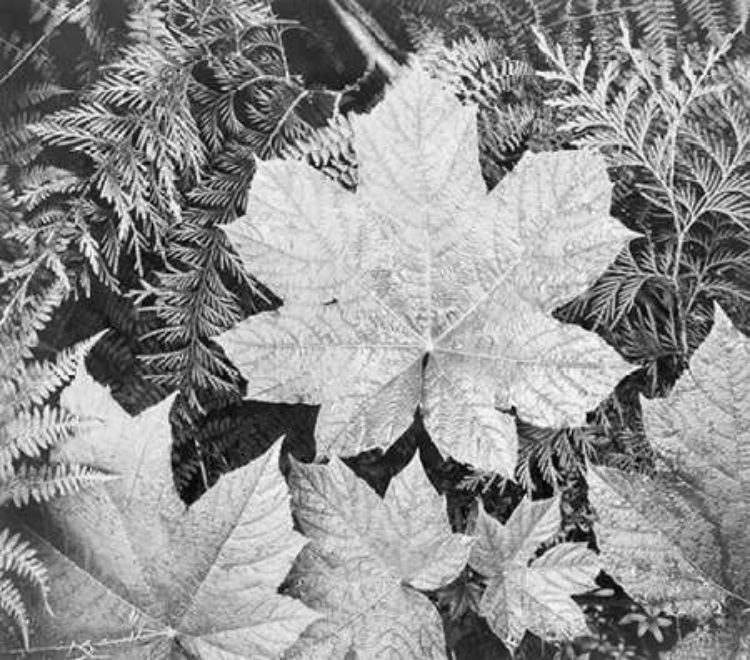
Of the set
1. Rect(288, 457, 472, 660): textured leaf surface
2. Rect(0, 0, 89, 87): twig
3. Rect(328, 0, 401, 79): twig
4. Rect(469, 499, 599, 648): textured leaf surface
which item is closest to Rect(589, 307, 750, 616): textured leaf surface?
Rect(469, 499, 599, 648): textured leaf surface

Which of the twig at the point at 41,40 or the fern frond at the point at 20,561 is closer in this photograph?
the fern frond at the point at 20,561

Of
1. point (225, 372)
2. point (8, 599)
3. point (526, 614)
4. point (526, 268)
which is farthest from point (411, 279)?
point (8, 599)

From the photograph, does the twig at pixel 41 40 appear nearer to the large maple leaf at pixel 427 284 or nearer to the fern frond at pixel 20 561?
the large maple leaf at pixel 427 284

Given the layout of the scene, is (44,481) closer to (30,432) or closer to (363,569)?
(30,432)

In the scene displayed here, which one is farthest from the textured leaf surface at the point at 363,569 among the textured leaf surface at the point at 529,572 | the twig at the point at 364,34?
the twig at the point at 364,34

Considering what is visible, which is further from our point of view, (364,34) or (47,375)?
(364,34)

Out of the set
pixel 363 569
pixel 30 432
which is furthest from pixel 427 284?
pixel 30 432

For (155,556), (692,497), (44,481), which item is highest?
(44,481)
